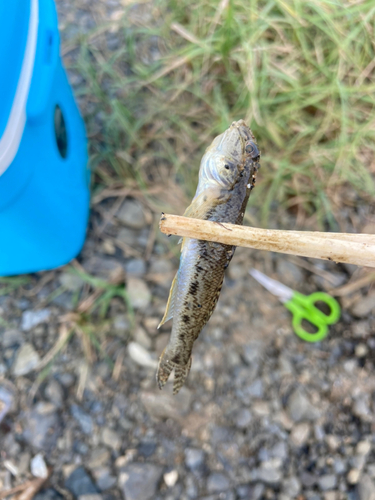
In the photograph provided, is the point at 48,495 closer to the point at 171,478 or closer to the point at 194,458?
the point at 171,478

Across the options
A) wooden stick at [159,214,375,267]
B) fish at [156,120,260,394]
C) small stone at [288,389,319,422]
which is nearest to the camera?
wooden stick at [159,214,375,267]

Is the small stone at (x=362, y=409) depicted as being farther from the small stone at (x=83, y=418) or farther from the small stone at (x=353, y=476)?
the small stone at (x=83, y=418)

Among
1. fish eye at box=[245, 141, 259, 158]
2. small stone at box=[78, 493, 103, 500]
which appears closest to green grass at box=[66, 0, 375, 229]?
fish eye at box=[245, 141, 259, 158]

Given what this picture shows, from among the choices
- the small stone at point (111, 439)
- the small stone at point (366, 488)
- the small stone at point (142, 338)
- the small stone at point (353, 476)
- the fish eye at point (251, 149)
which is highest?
the fish eye at point (251, 149)

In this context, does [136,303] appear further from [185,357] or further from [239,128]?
[239,128]

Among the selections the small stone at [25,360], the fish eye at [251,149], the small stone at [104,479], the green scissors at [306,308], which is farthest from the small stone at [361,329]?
the small stone at [25,360]

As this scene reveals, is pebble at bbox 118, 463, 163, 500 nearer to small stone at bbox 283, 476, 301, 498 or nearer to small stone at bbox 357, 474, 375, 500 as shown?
small stone at bbox 283, 476, 301, 498

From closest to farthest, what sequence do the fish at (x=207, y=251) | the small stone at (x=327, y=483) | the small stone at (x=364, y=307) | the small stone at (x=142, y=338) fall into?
the fish at (x=207, y=251)
the small stone at (x=327, y=483)
the small stone at (x=142, y=338)
the small stone at (x=364, y=307)

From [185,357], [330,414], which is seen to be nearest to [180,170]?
[185,357]
